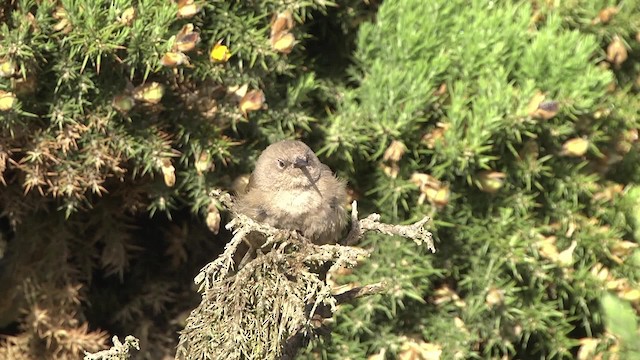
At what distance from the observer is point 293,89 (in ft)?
12.8

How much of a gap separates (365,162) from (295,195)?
70 cm

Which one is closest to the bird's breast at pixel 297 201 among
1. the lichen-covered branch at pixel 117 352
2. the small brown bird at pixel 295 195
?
the small brown bird at pixel 295 195

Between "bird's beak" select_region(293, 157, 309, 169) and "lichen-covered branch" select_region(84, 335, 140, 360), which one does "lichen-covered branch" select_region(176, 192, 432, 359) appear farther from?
"bird's beak" select_region(293, 157, 309, 169)

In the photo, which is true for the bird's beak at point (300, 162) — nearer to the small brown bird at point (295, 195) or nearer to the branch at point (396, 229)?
the small brown bird at point (295, 195)

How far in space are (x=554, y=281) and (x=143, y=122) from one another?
199 centimetres

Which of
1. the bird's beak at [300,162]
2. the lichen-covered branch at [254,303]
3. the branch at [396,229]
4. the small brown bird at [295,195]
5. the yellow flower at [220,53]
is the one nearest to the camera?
the lichen-covered branch at [254,303]

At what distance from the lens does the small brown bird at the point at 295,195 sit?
3305 mm

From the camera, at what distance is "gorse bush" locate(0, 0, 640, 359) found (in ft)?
11.5

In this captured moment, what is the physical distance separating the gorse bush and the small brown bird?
0.78 feet

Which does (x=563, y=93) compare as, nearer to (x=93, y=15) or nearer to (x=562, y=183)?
(x=562, y=183)

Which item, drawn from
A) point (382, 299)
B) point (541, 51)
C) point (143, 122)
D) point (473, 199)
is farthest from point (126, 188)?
point (541, 51)

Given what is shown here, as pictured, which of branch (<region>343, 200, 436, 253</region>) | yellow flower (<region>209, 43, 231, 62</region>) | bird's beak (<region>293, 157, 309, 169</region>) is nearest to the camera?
branch (<region>343, 200, 436, 253</region>)

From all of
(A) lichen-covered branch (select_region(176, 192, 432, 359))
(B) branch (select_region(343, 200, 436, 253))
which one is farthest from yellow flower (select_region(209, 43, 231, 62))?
(A) lichen-covered branch (select_region(176, 192, 432, 359))

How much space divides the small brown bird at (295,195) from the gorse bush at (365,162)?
239 mm
